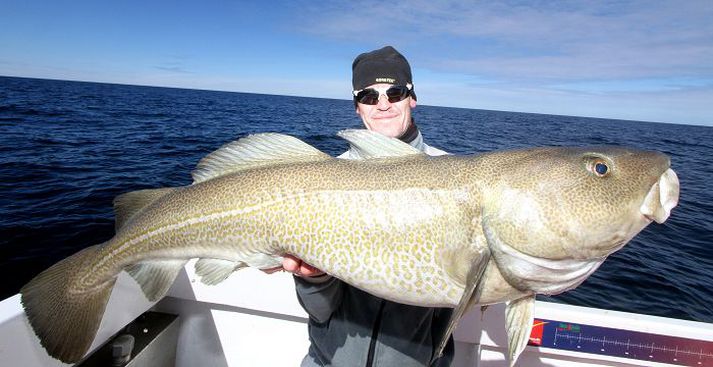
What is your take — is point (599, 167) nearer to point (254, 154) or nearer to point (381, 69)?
point (254, 154)

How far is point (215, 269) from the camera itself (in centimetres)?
274

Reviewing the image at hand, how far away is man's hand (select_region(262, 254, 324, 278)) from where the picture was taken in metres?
2.57

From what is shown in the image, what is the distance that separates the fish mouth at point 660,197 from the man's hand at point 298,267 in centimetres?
195

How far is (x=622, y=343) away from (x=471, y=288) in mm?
2858

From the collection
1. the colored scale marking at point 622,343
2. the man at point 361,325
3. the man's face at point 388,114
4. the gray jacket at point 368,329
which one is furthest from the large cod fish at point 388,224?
the colored scale marking at point 622,343

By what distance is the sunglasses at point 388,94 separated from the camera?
4.20m

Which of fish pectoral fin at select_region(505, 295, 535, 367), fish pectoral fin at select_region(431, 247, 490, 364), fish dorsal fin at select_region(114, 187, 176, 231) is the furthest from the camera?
fish dorsal fin at select_region(114, 187, 176, 231)

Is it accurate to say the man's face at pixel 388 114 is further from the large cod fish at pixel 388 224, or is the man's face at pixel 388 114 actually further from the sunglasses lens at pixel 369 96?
the large cod fish at pixel 388 224

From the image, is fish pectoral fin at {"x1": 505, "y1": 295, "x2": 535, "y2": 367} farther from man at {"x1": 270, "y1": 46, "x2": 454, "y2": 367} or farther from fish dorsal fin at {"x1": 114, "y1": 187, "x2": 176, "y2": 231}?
fish dorsal fin at {"x1": 114, "y1": 187, "x2": 176, "y2": 231}

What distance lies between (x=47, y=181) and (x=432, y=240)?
15.1 m

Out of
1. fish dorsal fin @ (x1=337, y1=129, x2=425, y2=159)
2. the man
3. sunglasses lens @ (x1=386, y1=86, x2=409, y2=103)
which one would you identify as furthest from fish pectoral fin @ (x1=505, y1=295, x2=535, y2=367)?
sunglasses lens @ (x1=386, y1=86, x2=409, y2=103)

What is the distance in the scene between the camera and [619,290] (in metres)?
9.18

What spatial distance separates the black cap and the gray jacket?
7.67ft

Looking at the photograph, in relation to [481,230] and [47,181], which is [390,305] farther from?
[47,181]
